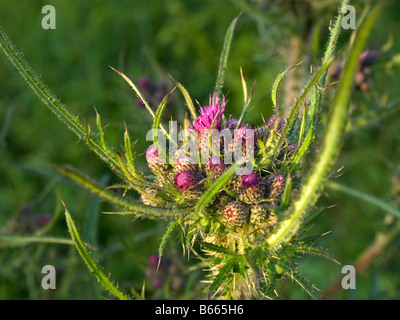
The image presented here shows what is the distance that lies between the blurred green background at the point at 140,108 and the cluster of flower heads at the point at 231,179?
1095 mm

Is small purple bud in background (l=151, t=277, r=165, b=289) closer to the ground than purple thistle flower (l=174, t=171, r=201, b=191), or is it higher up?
closer to the ground

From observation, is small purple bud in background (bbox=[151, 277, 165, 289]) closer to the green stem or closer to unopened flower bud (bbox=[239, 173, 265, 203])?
unopened flower bud (bbox=[239, 173, 265, 203])

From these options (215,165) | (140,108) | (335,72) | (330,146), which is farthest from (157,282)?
(330,146)

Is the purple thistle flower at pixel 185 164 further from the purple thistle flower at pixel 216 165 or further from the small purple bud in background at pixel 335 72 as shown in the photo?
the small purple bud in background at pixel 335 72

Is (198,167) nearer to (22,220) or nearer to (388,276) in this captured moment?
(22,220)

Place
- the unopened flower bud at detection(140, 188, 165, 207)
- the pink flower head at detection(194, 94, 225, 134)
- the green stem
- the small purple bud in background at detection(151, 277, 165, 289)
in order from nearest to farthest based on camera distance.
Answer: the green stem → the unopened flower bud at detection(140, 188, 165, 207) → the pink flower head at detection(194, 94, 225, 134) → the small purple bud in background at detection(151, 277, 165, 289)

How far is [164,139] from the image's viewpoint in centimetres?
151

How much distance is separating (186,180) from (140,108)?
1342 mm

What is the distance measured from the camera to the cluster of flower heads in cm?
140

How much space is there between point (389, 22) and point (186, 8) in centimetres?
215

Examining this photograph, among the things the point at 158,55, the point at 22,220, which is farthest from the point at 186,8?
the point at 22,220

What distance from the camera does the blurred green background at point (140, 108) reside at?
107 inches

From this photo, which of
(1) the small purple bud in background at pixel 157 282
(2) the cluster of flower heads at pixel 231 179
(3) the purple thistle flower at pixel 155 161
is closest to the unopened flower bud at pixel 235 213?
(2) the cluster of flower heads at pixel 231 179

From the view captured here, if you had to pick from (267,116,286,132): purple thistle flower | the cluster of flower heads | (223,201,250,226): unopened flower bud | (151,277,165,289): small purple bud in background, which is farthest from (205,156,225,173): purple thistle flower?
(151,277,165,289): small purple bud in background
